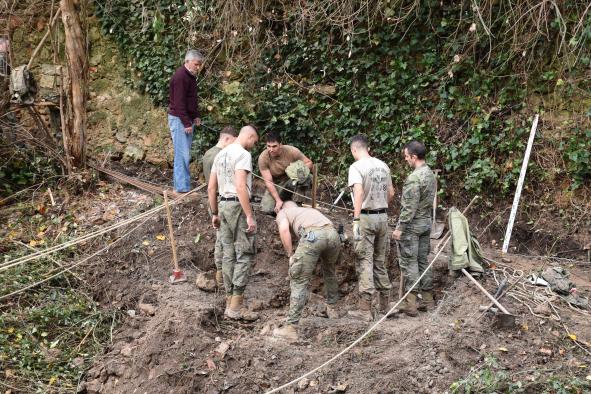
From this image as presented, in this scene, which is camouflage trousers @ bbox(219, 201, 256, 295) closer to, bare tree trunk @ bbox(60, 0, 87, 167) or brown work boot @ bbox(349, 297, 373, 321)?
brown work boot @ bbox(349, 297, 373, 321)

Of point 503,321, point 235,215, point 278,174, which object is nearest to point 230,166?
point 235,215

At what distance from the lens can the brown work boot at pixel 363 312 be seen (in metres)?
7.38

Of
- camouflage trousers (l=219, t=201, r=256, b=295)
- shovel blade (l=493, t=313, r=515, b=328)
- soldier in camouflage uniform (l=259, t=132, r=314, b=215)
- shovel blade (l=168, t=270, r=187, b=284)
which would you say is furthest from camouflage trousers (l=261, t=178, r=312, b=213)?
shovel blade (l=493, t=313, r=515, b=328)

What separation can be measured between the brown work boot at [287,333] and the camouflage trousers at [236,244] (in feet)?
2.58

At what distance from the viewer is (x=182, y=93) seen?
905cm

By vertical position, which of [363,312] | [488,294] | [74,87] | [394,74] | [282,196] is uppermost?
[394,74]

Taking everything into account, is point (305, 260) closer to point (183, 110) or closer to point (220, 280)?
point (220, 280)

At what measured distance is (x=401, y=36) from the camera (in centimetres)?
984

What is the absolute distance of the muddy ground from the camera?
608 cm

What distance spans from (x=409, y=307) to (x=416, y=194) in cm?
139

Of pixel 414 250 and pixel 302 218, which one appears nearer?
pixel 302 218

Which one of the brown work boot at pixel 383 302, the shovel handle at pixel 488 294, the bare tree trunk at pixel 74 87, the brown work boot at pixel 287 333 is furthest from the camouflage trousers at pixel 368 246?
the bare tree trunk at pixel 74 87

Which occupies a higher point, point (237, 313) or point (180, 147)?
point (180, 147)

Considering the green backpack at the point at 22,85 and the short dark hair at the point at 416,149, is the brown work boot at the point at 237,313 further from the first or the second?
the green backpack at the point at 22,85
